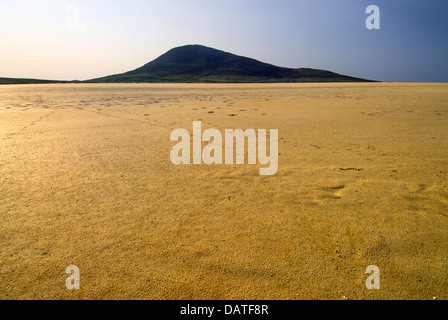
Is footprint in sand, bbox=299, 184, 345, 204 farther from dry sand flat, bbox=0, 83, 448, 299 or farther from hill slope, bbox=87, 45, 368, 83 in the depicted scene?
hill slope, bbox=87, 45, 368, 83

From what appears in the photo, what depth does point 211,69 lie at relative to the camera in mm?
101438

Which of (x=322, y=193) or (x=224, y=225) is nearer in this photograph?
(x=224, y=225)

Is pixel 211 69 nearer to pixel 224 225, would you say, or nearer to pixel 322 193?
pixel 322 193

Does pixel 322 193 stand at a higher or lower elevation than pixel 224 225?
higher

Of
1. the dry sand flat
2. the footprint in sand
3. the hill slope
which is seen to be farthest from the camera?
the hill slope

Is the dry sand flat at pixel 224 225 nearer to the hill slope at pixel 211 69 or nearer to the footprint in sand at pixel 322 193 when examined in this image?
the footprint in sand at pixel 322 193

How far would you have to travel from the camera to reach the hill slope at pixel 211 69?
276ft

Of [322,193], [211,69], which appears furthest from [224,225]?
[211,69]

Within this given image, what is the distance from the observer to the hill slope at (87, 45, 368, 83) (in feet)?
276

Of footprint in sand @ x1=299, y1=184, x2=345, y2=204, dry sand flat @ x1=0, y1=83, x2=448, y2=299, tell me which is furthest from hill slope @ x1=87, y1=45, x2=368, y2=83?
footprint in sand @ x1=299, y1=184, x2=345, y2=204

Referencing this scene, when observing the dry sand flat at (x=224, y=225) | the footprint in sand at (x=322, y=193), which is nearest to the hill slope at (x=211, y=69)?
the dry sand flat at (x=224, y=225)
